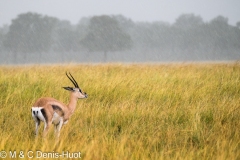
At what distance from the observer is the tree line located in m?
52.4

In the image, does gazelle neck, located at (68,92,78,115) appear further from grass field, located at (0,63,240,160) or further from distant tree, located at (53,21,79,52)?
distant tree, located at (53,21,79,52)

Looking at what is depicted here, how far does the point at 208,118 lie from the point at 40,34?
2053 inches

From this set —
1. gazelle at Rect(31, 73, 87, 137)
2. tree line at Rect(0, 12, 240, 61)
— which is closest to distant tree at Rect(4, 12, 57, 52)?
tree line at Rect(0, 12, 240, 61)

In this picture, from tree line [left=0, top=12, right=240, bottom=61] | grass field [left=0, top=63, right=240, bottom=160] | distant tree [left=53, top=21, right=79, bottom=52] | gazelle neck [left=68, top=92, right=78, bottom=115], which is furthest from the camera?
distant tree [left=53, top=21, right=79, bottom=52]

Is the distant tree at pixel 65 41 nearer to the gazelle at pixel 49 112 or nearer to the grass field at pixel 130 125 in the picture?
the grass field at pixel 130 125

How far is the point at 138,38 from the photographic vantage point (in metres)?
68.6

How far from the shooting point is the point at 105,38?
173ft

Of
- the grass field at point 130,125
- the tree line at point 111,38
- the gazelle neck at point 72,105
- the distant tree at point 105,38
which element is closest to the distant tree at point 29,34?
the tree line at point 111,38

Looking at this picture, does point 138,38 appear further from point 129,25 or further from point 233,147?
point 233,147

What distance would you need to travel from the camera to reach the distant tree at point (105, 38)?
52.0 meters

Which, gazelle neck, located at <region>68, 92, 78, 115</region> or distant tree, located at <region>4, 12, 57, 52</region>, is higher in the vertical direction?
distant tree, located at <region>4, 12, 57, 52</region>

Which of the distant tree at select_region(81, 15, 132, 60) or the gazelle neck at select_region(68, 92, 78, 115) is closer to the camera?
the gazelle neck at select_region(68, 92, 78, 115)

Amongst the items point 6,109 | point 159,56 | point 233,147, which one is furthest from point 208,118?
point 159,56

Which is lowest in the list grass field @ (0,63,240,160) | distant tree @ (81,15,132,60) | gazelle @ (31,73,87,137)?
grass field @ (0,63,240,160)
